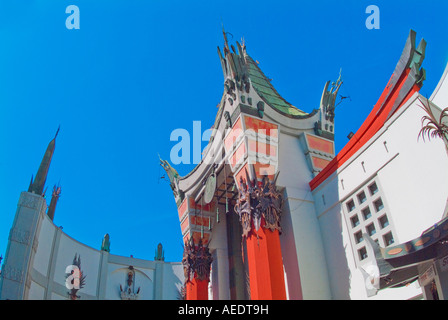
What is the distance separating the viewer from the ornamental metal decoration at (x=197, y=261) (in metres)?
17.7

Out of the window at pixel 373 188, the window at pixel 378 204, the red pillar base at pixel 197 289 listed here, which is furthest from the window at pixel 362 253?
the red pillar base at pixel 197 289

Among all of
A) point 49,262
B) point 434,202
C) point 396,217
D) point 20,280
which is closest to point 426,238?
point 434,202

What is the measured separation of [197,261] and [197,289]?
1.27m

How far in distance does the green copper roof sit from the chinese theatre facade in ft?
0.28

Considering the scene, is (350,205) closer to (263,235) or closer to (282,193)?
(282,193)

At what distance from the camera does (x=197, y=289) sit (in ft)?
57.3

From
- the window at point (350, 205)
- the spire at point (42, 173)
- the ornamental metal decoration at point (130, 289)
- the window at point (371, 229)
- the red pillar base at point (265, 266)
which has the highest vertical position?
the spire at point (42, 173)

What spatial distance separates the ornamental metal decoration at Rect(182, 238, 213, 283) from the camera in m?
17.7

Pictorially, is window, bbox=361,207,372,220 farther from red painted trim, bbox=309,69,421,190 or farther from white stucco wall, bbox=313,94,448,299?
red painted trim, bbox=309,69,421,190

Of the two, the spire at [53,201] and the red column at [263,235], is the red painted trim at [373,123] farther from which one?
the spire at [53,201]

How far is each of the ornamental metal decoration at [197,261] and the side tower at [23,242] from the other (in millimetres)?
9016

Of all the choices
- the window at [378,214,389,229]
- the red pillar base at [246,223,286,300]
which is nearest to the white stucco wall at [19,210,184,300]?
the red pillar base at [246,223,286,300]

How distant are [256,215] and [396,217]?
14.5 feet

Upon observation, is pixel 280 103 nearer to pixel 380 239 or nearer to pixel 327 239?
pixel 327 239
